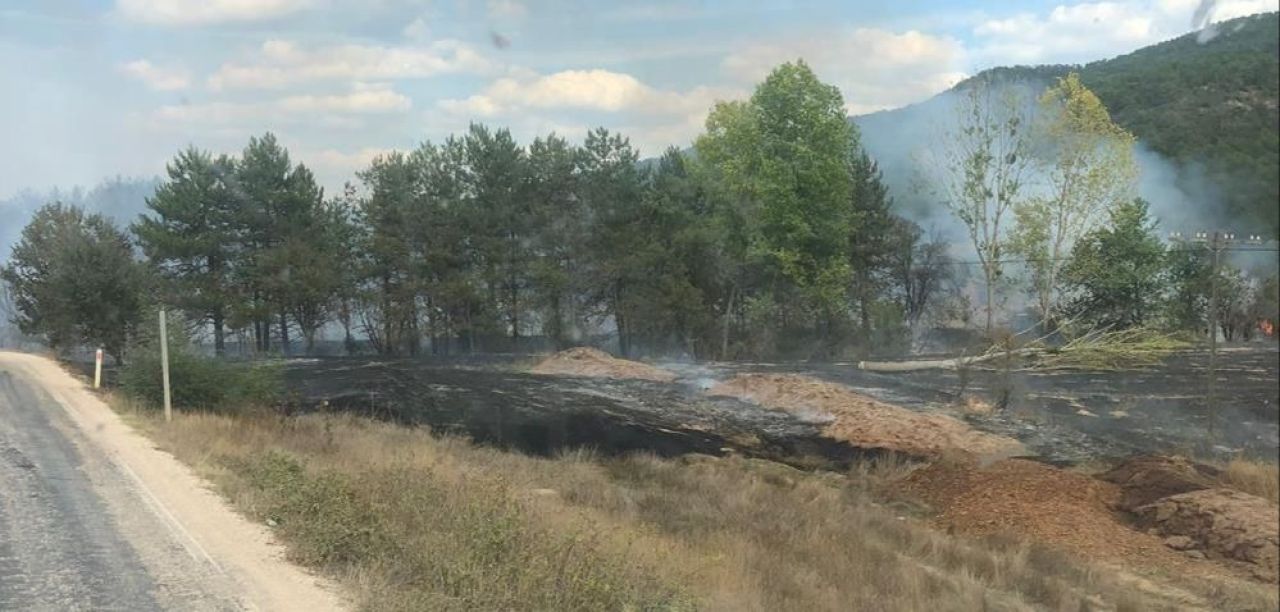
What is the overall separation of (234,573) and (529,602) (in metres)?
2.70

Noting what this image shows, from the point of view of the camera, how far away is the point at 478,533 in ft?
26.0

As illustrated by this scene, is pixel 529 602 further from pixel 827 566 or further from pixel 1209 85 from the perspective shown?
pixel 1209 85

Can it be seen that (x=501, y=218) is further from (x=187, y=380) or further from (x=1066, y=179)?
(x=1066, y=179)

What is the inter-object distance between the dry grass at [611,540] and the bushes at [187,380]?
532 cm

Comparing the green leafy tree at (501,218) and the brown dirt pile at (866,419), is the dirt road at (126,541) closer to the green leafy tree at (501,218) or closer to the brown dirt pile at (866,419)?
the brown dirt pile at (866,419)

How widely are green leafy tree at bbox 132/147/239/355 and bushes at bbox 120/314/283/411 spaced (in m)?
16.6

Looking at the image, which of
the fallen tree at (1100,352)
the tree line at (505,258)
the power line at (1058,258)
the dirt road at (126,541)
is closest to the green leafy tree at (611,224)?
the tree line at (505,258)

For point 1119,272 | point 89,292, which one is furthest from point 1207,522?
point 89,292

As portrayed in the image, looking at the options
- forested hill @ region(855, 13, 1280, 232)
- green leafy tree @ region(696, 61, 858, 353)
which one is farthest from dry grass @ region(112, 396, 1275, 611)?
green leafy tree @ region(696, 61, 858, 353)

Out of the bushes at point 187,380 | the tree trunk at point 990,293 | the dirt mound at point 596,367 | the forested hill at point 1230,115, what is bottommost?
the dirt mound at point 596,367

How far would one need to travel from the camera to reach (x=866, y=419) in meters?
20.8

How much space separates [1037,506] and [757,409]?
33.1 ft

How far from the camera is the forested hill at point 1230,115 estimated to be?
2393 millimetres

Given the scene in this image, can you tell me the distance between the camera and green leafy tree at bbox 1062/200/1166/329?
25.0ft
